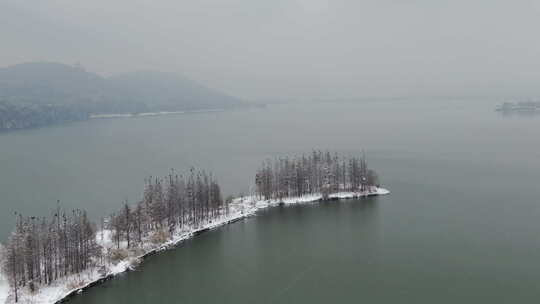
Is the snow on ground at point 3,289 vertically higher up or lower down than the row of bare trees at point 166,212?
lower down

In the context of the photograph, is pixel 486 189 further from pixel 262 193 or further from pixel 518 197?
pixel 262 193

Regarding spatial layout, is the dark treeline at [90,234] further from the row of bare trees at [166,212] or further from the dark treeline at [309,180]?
the dark treeline at [309,180]

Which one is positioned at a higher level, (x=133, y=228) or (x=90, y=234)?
(x=90, y=234)

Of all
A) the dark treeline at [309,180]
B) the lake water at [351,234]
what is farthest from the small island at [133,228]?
the lake water at [351,234]

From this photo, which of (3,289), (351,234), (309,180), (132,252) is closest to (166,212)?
(132,252)

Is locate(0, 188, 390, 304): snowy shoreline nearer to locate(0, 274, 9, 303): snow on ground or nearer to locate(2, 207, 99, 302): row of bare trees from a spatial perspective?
locate(0, 274, 9, 303): snow on ground

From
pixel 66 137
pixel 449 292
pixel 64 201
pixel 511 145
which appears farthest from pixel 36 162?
pixel 511 145

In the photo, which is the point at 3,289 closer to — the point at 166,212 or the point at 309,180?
the point at 166,212
